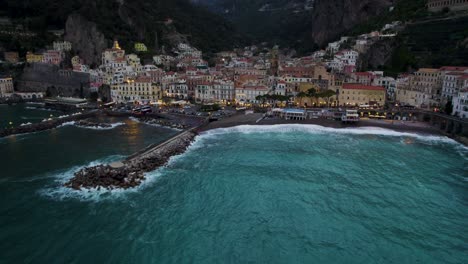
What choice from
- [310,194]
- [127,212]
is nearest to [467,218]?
[310,194]

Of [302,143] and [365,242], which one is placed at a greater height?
[302,143]

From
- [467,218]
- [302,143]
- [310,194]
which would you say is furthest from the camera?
[302,143]

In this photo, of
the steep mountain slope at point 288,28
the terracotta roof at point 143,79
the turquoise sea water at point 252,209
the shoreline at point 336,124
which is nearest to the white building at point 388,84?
the shoreline at point 336,124

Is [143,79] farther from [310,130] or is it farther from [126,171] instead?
[126,171]

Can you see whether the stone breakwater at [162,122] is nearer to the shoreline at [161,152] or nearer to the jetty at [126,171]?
the shoreline at [161,152]

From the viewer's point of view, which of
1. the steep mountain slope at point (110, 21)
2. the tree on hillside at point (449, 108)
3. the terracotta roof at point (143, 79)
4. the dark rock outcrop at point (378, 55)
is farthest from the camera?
the steep mountain slope at point (110, 21)

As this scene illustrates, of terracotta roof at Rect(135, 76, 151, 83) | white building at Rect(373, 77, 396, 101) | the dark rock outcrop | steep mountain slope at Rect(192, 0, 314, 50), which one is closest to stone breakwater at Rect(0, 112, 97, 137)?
terracotta roof at Rect(135, 76, 151, 83)

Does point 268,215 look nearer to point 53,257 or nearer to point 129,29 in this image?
point 53,257
